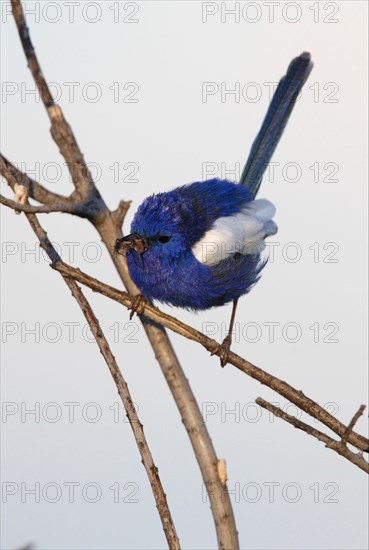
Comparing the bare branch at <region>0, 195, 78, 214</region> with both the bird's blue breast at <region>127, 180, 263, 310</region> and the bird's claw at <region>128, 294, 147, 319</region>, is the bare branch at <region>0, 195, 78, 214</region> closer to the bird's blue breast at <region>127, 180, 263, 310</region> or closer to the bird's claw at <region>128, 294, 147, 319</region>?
the bird's claw at <region>128, 294, 147, 319</region>

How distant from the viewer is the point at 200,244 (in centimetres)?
486

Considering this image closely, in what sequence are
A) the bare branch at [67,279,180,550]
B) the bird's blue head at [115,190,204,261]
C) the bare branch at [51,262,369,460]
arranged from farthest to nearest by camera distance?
the bird's blue head at [115,190,204,261] → the bare branch at [51,262,369,460] → the bare branch at [67,279,180,550]

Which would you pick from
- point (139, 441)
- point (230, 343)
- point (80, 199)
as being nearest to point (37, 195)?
point (80, 199)

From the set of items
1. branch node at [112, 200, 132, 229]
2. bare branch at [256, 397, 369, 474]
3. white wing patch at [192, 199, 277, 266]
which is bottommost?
bare branch at [256, 397, 369, 474]

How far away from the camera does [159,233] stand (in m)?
4.67

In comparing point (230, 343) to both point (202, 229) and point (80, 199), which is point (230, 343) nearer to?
point (202, 229)

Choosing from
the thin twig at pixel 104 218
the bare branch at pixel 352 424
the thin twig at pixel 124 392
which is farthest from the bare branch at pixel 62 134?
the bare branch at pixel 352 424

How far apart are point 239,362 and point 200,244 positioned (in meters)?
1.33

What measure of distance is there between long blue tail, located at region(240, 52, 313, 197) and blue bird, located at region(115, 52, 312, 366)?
0.74 feet

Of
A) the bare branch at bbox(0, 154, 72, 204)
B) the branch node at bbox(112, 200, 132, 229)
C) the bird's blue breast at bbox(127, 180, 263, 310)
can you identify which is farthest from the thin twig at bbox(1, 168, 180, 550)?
the bird's blue breast at bbox(127, 180, 263, 310)

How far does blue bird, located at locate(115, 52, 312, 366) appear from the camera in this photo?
4.67 m

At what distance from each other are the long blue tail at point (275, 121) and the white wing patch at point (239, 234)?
1.39ft

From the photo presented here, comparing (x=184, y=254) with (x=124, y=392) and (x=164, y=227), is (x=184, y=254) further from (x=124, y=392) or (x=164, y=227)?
(x=124, y=392)

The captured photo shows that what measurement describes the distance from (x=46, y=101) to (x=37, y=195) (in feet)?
1.45
